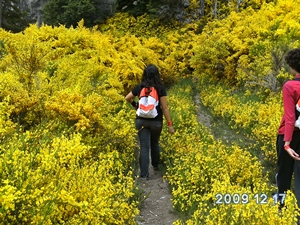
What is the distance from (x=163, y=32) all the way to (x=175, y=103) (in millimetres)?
10743

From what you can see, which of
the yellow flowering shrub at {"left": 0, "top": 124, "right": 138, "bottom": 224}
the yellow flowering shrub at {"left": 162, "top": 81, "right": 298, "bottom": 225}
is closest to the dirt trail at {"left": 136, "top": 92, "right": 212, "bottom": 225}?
the yellow flowering shrub at {"left": 162, "top": 81, "right": 298, "bottom": 225}

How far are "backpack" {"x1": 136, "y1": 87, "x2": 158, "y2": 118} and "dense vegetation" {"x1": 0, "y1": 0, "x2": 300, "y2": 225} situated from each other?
1.60 feet

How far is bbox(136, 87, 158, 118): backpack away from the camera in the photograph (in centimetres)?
477

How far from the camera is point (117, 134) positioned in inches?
196

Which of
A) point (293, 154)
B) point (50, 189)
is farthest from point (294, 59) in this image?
point (50, 189)

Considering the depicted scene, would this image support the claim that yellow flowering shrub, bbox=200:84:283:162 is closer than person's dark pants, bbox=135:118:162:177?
No

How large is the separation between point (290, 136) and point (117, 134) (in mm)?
2474

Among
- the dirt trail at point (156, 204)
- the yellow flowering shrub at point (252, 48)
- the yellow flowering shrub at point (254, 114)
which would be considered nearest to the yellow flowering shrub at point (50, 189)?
the dirt trail at point (156, 204)

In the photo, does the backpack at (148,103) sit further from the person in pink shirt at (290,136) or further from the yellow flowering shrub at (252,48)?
the yellow flowering shrub at (252,48)

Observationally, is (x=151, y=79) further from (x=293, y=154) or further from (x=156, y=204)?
(x=293, y=154)

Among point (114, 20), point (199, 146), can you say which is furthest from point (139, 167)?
point (114, 20)

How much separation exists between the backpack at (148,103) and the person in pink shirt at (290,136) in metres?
1.80

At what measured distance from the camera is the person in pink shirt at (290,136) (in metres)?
3.28

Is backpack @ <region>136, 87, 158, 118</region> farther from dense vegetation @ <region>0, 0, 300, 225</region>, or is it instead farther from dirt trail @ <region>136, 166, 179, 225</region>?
dirt trail @ <region>136, 166, 179, 225</region>
